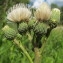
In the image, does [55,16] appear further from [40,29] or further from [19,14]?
[19,14]

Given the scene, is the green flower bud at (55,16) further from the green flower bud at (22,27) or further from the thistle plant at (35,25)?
the green flower bud at (22,27)

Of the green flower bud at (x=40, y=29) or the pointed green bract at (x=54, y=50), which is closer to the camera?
the green flower bud at (x=40, y=29)

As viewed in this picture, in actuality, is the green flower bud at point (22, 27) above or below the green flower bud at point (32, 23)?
below

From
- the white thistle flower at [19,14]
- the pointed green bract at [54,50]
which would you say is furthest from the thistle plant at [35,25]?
the pointed green bract at [54,50]

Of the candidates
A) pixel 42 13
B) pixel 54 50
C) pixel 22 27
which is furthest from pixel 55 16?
pixel 54 50

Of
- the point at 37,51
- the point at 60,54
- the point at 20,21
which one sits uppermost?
the point at 20,21

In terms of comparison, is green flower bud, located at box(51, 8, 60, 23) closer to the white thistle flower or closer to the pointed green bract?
the white thistle flower

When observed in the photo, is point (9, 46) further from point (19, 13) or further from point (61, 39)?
point (19, 13)

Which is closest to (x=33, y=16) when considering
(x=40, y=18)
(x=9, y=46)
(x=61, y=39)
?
(x=40, y=18)

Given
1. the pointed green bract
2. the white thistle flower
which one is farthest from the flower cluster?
the pointed green bract
